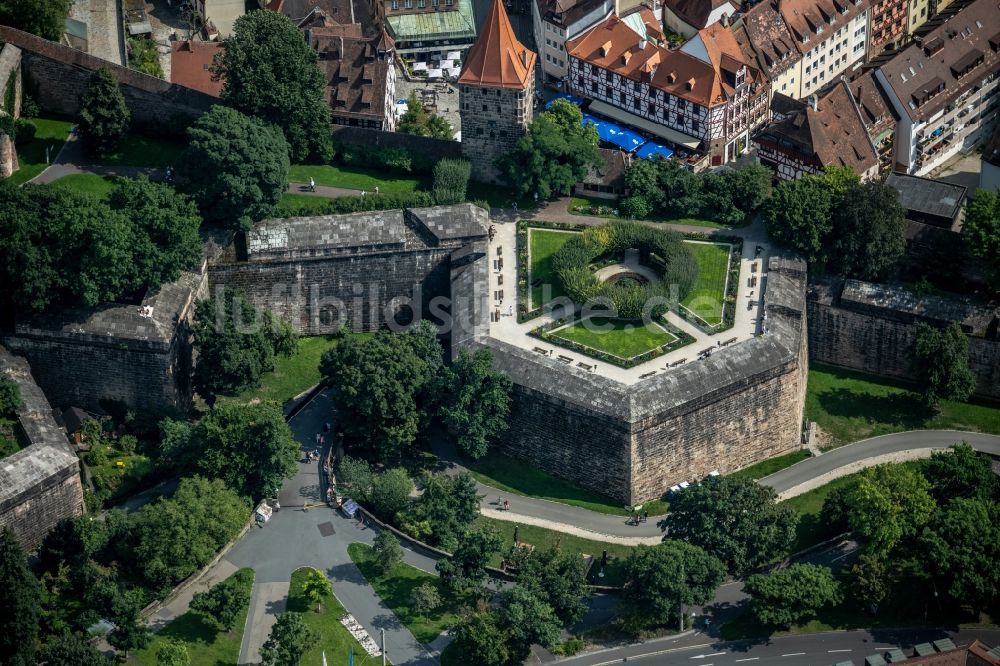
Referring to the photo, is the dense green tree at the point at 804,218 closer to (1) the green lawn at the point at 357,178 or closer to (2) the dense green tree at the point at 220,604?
(1) the green lawn at the point at 357,178

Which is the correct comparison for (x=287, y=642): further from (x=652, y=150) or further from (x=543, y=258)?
(x=652, y=150)

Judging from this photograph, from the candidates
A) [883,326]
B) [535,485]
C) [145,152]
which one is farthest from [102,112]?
[883,326]

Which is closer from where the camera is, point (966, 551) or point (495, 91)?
point (966, 551)

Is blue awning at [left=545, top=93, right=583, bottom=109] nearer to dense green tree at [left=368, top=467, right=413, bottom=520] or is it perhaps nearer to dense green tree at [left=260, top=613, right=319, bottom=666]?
dense green tree at [left=368, top=467, right=413, bottom=520]

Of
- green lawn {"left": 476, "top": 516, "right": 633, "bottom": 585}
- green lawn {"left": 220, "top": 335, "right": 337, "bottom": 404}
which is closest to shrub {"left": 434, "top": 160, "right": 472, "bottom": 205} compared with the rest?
green lawn {"left": 220, "top": 335, "right": 337, "bottom": 404}

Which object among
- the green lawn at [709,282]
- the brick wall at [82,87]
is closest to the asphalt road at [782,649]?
the green lawn at [709,282]

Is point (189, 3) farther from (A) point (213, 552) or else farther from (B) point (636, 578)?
A: (B) point (636, 578)
